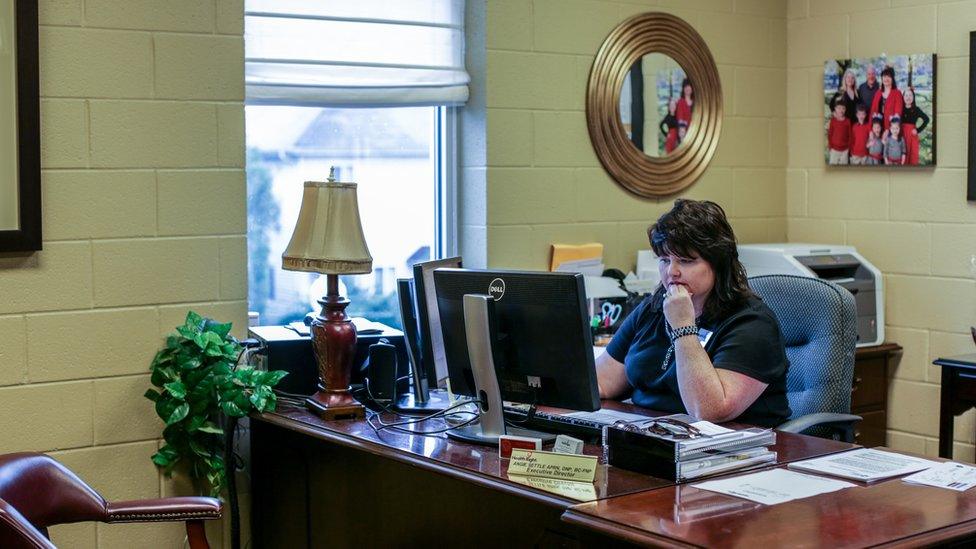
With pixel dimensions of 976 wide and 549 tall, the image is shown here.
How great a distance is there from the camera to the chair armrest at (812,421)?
2.97 m

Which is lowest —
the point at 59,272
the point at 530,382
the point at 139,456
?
the point at 139,456

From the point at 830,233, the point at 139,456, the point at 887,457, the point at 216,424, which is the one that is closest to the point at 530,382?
the point at 887,457

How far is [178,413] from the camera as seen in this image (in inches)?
121

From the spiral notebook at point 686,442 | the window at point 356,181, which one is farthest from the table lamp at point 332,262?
the spiral notebook at point 686,442

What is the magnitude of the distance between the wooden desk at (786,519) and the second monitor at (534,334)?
1.39 feet

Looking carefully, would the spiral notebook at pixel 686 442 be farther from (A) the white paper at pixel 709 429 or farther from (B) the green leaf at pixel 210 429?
(B) the green leaf at pixel 210 429

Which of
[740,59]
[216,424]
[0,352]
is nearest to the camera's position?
[0,352]

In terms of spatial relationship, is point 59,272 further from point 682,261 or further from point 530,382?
point 682,261

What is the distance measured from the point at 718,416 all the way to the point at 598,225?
1.47 meters

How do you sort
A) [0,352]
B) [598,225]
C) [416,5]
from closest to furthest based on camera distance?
1. [0,352]
2. [416,5]
3. [598,225]

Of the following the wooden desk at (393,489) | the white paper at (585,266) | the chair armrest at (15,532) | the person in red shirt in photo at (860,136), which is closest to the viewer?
the chair armrest at (15,532)

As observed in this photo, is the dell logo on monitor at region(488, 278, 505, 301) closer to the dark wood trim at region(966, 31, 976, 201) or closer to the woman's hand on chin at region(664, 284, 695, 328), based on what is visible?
the woman's hand on chin at region(664, 284, 695, 328)

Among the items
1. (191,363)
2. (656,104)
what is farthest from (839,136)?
(191,363)

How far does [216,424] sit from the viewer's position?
127 inches
